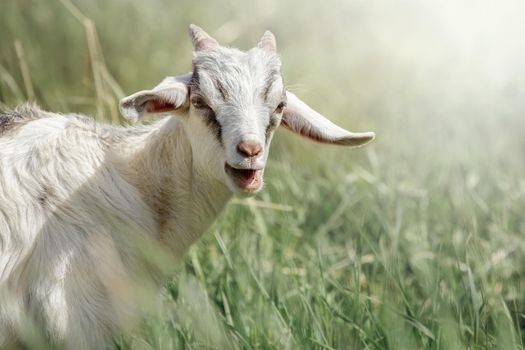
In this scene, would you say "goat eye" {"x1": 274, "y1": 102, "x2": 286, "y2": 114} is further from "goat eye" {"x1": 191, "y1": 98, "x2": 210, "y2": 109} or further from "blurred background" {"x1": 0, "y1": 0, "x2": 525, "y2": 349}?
"blurred background" {"x1": 0, "y1": 0, "x2": 525, "y2": 349}

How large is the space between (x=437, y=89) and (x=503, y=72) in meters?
0.77

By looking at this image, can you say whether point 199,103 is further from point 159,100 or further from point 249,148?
point 249,148

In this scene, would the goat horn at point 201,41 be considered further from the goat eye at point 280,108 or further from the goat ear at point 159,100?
the goat eye at point 280,108

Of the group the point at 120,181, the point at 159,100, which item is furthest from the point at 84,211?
the point at 159,100

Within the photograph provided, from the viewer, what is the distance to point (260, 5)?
9.95 m

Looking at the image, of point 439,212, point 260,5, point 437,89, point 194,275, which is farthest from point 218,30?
point 194,275

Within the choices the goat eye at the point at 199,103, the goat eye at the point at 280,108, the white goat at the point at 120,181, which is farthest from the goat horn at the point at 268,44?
the goat eye at the point at 199,103

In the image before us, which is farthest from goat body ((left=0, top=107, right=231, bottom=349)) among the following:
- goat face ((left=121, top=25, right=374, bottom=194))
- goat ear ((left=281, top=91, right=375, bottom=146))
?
goat ear ((left=281, top=91, right=375, bottom=146))

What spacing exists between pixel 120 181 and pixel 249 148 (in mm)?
819

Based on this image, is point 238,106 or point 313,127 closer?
point 238,106

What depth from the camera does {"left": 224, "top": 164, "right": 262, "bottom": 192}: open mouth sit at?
14.9ft

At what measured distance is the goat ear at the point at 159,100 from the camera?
4410mm

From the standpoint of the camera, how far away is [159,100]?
459 cm

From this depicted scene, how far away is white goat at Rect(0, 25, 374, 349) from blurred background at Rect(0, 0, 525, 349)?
28 centimetres
